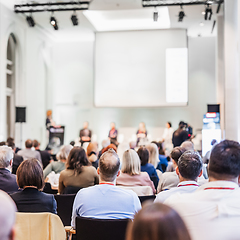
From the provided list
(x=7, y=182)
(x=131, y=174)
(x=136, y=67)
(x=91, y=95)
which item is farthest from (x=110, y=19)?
(x=7, y=182)

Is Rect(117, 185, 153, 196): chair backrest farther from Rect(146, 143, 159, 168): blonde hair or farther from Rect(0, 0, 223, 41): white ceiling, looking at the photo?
Rect(0, 0, 223, 41): white ceiling

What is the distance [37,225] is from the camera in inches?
86.8

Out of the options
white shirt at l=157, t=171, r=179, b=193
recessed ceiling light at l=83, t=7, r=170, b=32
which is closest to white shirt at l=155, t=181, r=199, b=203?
white shirt at l=157, t=171, r=179, b=193

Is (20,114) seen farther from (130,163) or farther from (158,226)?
(158,226)

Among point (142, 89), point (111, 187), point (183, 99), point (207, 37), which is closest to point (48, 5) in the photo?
point (142, 89)

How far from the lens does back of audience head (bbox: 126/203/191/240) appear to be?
2.50ft

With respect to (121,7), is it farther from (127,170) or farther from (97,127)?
(127,170)

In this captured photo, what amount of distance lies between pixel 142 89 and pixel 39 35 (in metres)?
4.21

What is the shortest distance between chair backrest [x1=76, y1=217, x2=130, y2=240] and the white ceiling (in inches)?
359

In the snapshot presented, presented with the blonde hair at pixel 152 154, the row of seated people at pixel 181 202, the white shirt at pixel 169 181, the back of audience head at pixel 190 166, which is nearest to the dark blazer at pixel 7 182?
the row of seated people at pixel 181 202

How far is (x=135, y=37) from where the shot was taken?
13.1 metres

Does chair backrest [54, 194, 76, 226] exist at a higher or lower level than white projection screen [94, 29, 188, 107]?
lower

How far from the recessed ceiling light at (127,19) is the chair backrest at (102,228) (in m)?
9.72

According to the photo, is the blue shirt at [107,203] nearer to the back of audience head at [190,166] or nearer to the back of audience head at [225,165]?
the back of audience head at [190,166]
